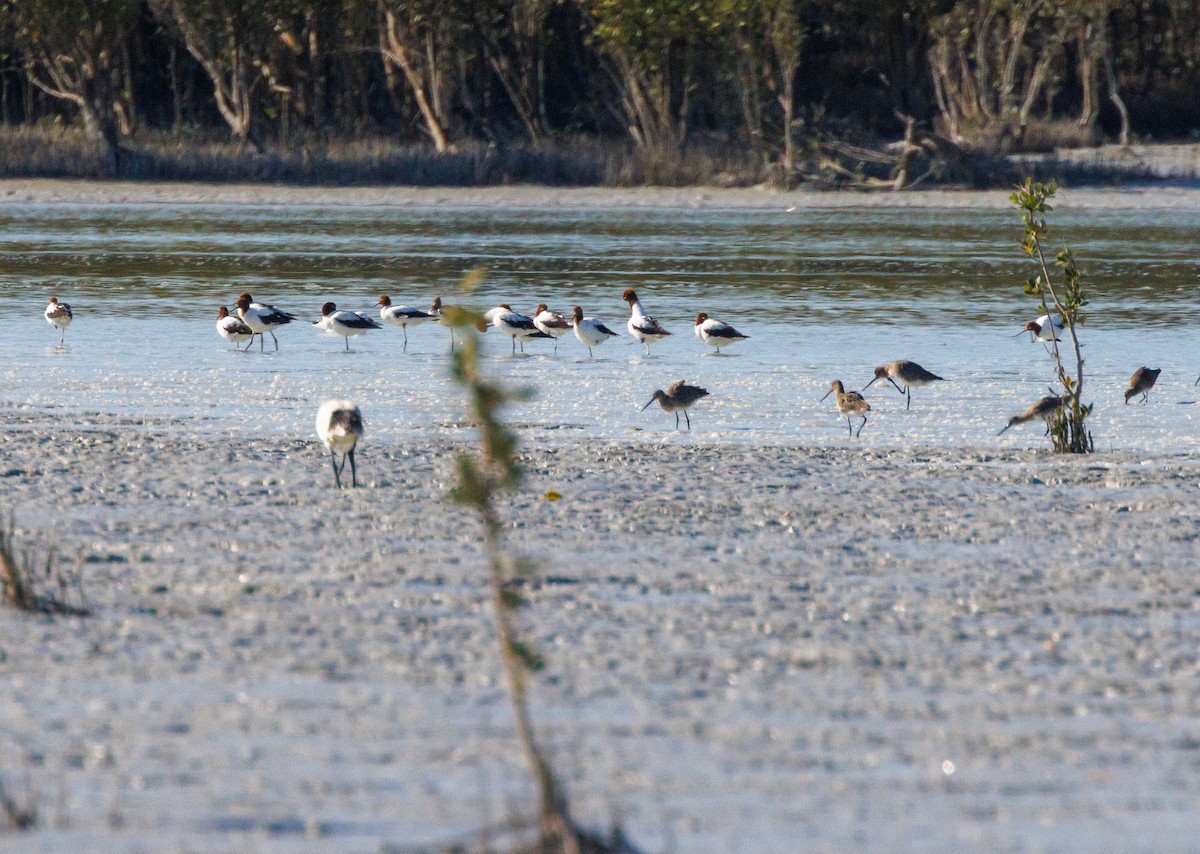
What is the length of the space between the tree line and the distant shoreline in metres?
1.81

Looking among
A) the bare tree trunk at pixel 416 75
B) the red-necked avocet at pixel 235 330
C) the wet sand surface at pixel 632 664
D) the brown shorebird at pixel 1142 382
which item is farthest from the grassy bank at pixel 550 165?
the wet sand surface at pixel 632 664

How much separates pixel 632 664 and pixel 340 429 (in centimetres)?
375

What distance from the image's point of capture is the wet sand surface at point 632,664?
4969mm

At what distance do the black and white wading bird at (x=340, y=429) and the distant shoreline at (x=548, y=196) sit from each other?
29138 millimetres

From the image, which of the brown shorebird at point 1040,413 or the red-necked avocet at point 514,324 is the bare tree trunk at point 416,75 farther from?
the brown shorebird at point 1040,413

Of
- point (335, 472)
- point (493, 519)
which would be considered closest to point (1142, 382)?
point (335, 472)

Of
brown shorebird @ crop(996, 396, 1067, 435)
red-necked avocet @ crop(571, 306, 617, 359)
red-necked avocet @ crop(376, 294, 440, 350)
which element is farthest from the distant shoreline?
brown shorebird @ crop(996, 396, 1067, 435)

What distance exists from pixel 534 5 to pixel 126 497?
118 feet

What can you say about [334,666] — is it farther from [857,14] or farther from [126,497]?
[857,14]

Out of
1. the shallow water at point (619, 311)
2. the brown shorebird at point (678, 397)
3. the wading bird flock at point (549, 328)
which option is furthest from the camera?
the wading bird flock at point (549, 328)

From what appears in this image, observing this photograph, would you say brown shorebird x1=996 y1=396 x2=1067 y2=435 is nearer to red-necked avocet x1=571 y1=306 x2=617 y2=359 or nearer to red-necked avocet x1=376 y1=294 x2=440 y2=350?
red-necked avocet x1=571 y1=306 x2=617 y2=359

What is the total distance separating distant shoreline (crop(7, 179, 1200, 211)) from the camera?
38.4 m

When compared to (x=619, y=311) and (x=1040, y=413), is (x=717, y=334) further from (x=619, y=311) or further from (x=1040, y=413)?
(x=1040, y=413)

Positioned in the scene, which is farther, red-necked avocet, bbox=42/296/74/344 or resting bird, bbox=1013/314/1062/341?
red-necked avocet, bbox=42/296/74/344
